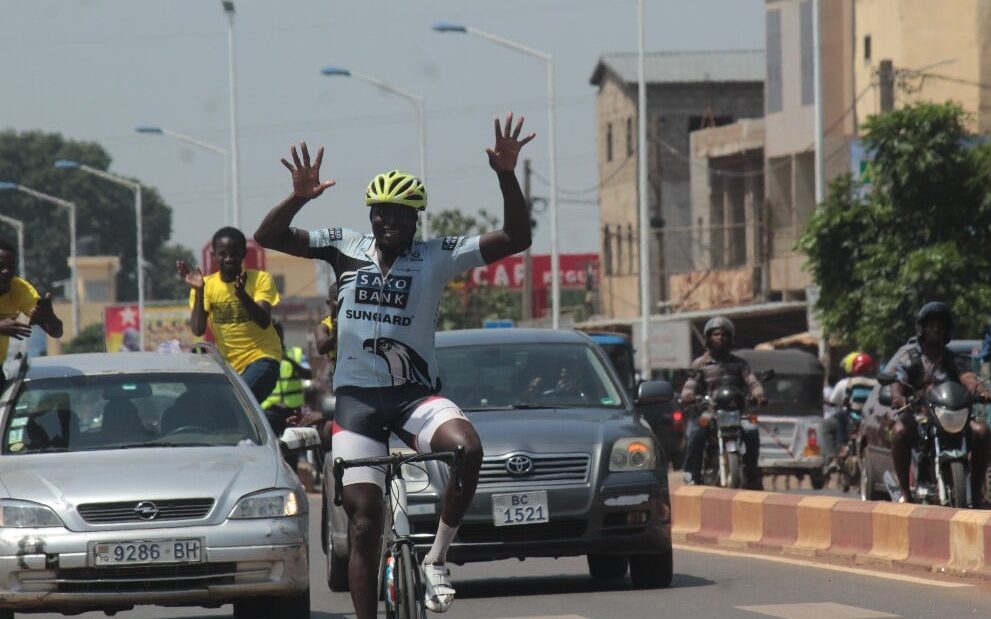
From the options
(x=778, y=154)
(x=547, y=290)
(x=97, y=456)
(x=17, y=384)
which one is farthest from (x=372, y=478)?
(x=547, y=290)

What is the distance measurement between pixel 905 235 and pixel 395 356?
2600cm

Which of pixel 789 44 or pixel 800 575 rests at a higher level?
pixel 789 44

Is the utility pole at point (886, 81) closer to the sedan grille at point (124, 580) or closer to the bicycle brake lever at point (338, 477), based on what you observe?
the sedan grille at point (124, 580)

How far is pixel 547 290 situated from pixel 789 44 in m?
40.5

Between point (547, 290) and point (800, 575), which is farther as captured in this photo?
point (547, 290)

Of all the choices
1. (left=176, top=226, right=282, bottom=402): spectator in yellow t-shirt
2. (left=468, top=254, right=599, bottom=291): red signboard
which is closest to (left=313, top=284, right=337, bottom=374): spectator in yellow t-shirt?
(left=176, top=226, right=282, bottom=402): spectator in yellow t-shirt

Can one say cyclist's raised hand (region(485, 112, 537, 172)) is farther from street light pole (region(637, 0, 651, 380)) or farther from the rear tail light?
street light pole (region(637, 0, 651, 380))

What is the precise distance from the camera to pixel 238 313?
592 inches

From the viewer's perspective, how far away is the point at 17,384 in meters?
11.6

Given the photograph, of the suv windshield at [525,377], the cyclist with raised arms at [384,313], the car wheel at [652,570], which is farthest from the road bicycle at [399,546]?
the suv windshield at [525,377]

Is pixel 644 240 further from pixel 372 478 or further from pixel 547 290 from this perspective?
pixel 547 290

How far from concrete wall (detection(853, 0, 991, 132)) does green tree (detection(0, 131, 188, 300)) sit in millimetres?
87012

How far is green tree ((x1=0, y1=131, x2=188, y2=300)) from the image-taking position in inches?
5153

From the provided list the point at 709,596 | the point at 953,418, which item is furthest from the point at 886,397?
the point at 709,596
